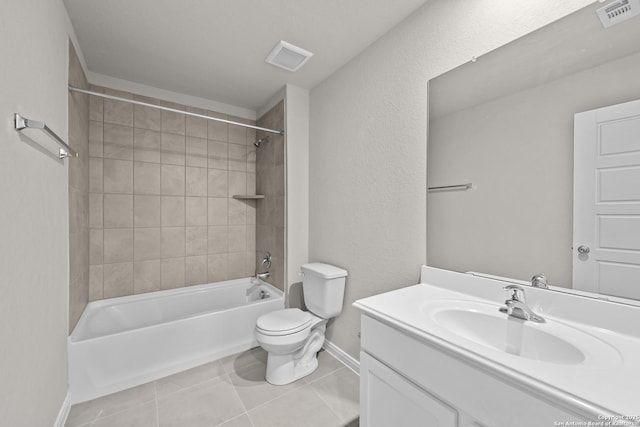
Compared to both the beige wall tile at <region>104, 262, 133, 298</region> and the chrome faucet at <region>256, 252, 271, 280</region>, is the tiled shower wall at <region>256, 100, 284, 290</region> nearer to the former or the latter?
the chrome faucet at <region>256, 252, 271, 280</region>

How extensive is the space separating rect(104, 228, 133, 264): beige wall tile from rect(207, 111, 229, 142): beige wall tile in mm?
1205

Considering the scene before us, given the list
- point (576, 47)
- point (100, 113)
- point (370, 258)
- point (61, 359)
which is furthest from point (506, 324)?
point (100, 113)

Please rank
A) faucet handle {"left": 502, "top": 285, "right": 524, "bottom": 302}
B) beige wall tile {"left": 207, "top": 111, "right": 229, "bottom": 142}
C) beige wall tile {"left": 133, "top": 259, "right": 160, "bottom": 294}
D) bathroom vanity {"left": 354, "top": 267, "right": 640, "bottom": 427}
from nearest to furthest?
bathroom vanity {"left": 354, "top": 267, "right": 640, "bottom": 427} < faucet handle {"left": 502, "top": 285, "right": 524, "bottom": 302} < beige wall tile {"left": 133, "top": 259, "right": 160, "bottom": 294} < beige wall tile {"left": 207, "top": 111, "right": 229, "bottom": 142}

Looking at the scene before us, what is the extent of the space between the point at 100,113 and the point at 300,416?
2782 mm

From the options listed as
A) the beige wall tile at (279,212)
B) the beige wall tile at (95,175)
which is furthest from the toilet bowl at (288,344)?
the beige wall tile at (95,175)

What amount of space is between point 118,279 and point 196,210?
0.88 meters

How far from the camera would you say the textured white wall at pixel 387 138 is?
126 centimetres

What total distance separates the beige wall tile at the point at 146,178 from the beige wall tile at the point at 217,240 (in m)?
0.64

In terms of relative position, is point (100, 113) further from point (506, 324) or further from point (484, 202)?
point (506, 324)

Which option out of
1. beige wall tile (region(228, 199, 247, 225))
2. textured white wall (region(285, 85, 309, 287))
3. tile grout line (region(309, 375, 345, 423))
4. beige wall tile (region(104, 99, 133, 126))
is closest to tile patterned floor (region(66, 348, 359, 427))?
tile grout line (region(309, 375, 345, 423))

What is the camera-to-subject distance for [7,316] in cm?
86

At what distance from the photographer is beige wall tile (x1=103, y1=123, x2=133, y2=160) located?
2.24 meters

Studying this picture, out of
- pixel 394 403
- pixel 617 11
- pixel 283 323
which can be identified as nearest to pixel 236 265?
pixel 283 323

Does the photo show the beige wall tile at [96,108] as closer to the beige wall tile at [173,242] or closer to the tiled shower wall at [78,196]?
the tiled shower wall at [78,196]
